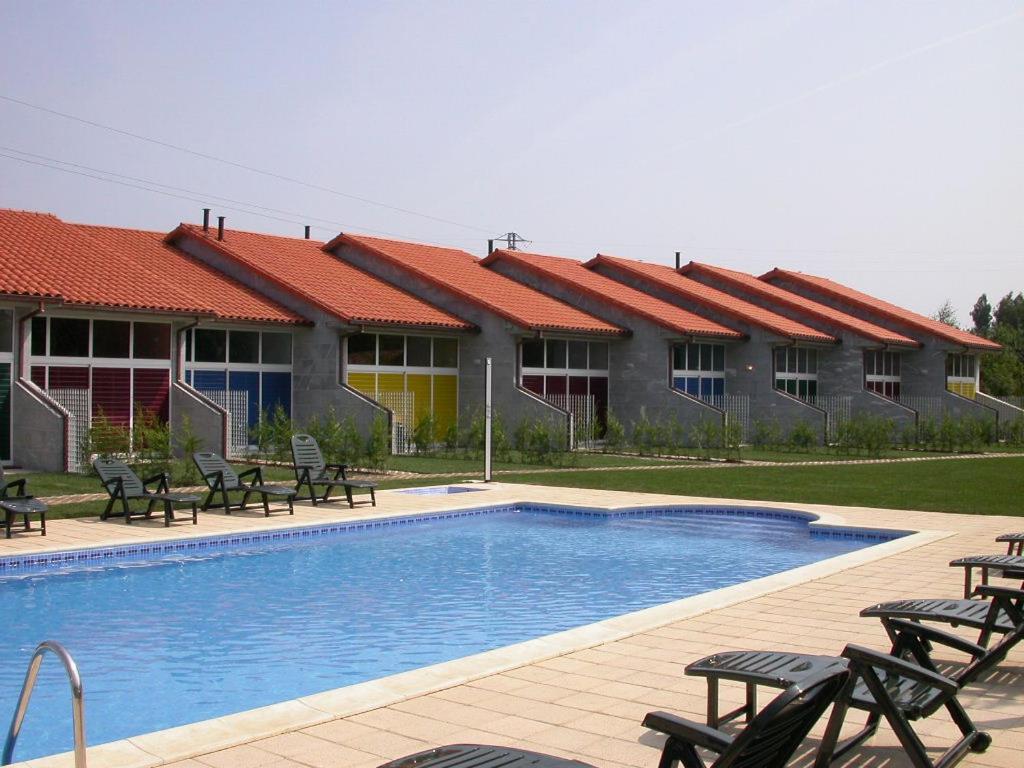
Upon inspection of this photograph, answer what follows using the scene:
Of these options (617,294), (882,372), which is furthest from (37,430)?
(882,372)

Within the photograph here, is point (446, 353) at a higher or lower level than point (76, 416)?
higher

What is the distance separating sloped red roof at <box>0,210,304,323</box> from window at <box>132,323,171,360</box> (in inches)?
28.3

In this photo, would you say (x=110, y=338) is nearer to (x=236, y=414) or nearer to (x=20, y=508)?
(x=236, y=414)

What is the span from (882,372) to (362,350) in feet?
81.2

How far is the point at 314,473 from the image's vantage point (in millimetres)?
18000

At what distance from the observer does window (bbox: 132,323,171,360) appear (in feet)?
80.3

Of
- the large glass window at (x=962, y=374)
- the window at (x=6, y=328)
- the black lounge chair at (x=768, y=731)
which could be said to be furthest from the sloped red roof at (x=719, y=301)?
the black lounge chair at (x=768, y=731)

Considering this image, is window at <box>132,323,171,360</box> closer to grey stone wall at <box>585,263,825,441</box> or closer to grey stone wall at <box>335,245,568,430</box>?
grey stone wall at <box>335,245,568,430</box>

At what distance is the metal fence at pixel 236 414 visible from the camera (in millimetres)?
25953

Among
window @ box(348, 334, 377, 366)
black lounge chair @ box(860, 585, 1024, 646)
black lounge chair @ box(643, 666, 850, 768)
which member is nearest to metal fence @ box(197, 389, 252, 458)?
window @ box(348, 334, 377, 366)

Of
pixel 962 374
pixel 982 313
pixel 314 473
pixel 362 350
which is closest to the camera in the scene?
pixel 314 473

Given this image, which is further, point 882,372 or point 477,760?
point 882,372

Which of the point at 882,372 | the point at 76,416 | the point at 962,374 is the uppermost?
the point at 962,374

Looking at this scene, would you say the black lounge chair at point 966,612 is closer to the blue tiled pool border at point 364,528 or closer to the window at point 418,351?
the blue tiled pool border at point 364,528
